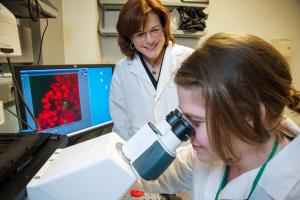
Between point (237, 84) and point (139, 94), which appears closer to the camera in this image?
point (237, 84)

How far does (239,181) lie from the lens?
26.5 inches

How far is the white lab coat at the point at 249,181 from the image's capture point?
59 centimetres

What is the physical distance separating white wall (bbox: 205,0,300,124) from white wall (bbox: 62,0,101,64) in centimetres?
120

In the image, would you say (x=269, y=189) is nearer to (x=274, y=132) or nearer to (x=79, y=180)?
(x=274, y=132)

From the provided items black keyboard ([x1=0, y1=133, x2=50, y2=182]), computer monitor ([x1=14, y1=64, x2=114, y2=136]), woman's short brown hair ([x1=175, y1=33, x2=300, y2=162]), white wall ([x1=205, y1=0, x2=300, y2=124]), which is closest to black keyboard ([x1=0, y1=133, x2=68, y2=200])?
black keyboard ([x1=0, y1=133, x2=50, y2=182])

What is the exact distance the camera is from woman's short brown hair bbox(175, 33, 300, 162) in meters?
0.56

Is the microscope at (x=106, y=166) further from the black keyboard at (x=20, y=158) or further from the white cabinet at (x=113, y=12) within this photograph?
the white cabinet at (x=113, y=12)

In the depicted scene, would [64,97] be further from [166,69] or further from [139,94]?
[166,69]

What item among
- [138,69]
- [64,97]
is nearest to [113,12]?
[138,69]

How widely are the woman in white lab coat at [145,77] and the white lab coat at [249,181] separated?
0.55 m

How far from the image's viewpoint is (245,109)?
1.89ft

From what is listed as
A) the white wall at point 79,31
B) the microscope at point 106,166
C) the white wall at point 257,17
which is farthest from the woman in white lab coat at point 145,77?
the white wall at point 257,17

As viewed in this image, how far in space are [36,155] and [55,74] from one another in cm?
56

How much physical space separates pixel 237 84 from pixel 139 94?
92 centimetres
